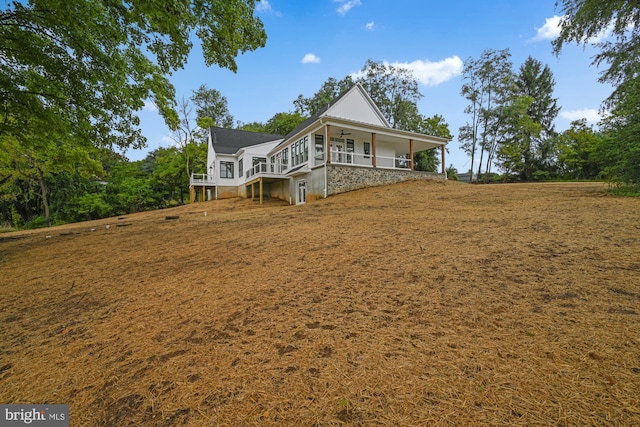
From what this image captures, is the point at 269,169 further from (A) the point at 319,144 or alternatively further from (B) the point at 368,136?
(B) the point at 368,136

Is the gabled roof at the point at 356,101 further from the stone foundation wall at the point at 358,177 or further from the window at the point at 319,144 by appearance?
the stone foundation wall at the point at 358,177

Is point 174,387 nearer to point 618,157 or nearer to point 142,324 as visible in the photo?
point 142,324

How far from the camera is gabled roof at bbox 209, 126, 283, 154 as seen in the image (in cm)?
2638

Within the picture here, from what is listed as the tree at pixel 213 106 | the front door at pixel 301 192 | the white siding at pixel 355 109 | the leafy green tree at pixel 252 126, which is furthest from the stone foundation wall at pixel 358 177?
the tree at pixel 213 106

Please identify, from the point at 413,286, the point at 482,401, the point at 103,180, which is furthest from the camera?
the point at 103,180

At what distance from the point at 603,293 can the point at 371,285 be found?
259 cm

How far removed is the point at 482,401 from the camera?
1.74 m

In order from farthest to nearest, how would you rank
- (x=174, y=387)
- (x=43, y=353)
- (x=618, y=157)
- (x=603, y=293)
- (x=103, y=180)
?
(x=103, y=180) < (x=618, y=157) < (x=603, y=293) < (x=43, y=353) < (x=174, y=387)

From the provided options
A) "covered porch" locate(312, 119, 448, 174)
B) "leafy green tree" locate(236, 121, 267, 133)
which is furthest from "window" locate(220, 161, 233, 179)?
"leafy green tree" locate(236, 121, 267, 133)

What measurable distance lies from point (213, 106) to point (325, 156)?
3214cm

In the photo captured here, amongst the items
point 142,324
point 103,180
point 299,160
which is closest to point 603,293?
point 142,324

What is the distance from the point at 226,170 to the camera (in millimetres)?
25641

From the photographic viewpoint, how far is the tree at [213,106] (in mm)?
38969

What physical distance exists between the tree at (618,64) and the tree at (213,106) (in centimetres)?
3878
